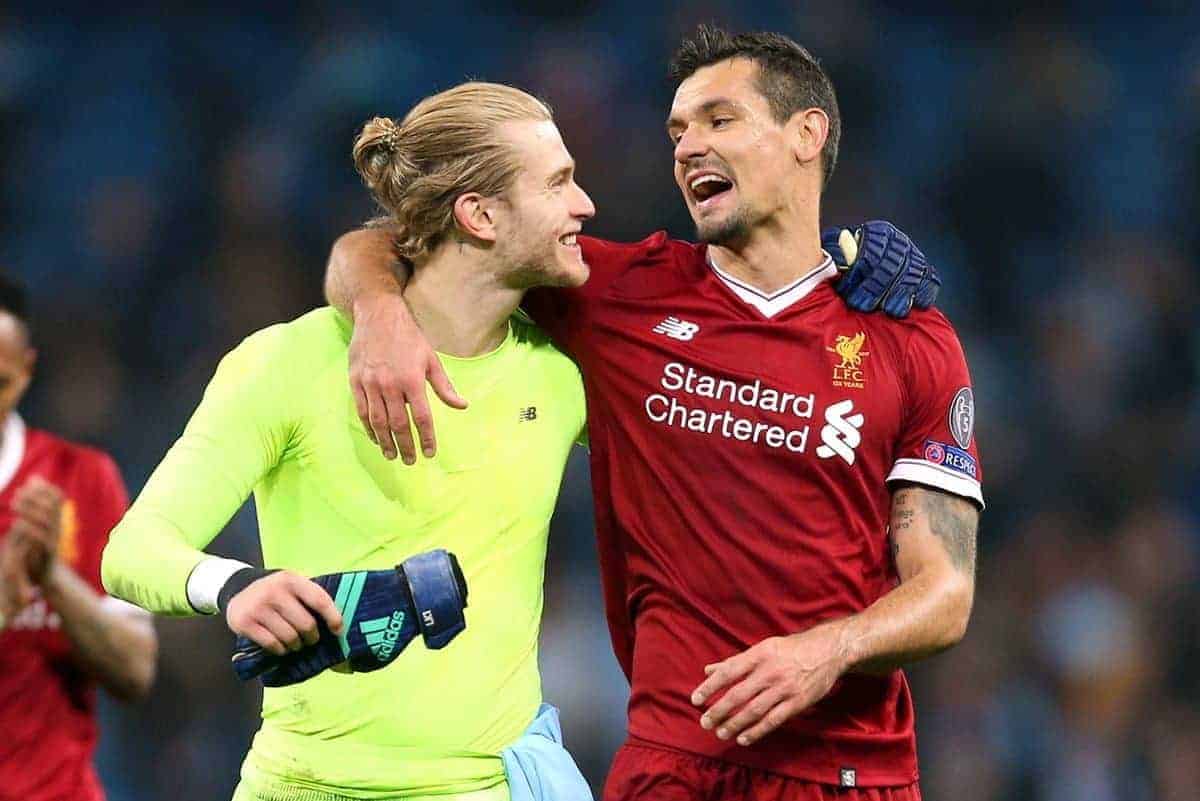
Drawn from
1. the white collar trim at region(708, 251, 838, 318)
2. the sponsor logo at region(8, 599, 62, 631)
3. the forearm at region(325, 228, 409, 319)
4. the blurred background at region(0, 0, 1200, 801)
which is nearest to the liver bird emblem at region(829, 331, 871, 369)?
the white collar trim at region(708, 251, 838, 318)

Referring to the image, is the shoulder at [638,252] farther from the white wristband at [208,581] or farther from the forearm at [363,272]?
the white wristband at [208,581]

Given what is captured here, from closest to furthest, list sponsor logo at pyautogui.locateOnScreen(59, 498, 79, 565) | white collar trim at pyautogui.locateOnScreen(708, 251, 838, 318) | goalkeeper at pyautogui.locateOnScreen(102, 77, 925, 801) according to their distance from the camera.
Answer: goalkeeper at pyautogui.locateOnScreen(102, 77, 925, 801) < white collar trim at pyautogui.locateOnScreen(708, 251, 838, 318) < sponsor logo at pyautogui.locateOnScreen(59, 498, 79, 565)

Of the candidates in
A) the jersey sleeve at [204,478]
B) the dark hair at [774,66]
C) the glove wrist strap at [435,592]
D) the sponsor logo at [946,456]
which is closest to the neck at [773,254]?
the dark hair at [774,66]

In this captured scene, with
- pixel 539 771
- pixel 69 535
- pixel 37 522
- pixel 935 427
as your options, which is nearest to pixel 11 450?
pixel 69 535

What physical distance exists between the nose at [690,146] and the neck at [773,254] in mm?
201

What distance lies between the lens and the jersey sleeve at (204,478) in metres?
2.83

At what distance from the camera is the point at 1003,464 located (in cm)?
736

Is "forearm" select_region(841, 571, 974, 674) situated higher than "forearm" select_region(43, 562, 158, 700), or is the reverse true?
"forearm" select_region(43, 562, 158, 700)

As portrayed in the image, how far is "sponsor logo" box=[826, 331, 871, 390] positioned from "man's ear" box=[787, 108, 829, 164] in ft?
1.60

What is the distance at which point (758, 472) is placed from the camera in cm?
355

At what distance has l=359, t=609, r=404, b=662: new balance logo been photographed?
8.66ft

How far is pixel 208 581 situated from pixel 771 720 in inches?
39.4

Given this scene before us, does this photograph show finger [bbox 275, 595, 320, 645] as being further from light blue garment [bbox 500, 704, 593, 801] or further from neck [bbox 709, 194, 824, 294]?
neck [bbox 709, 194, 824, 294]

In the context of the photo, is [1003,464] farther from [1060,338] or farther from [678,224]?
[678,224]
